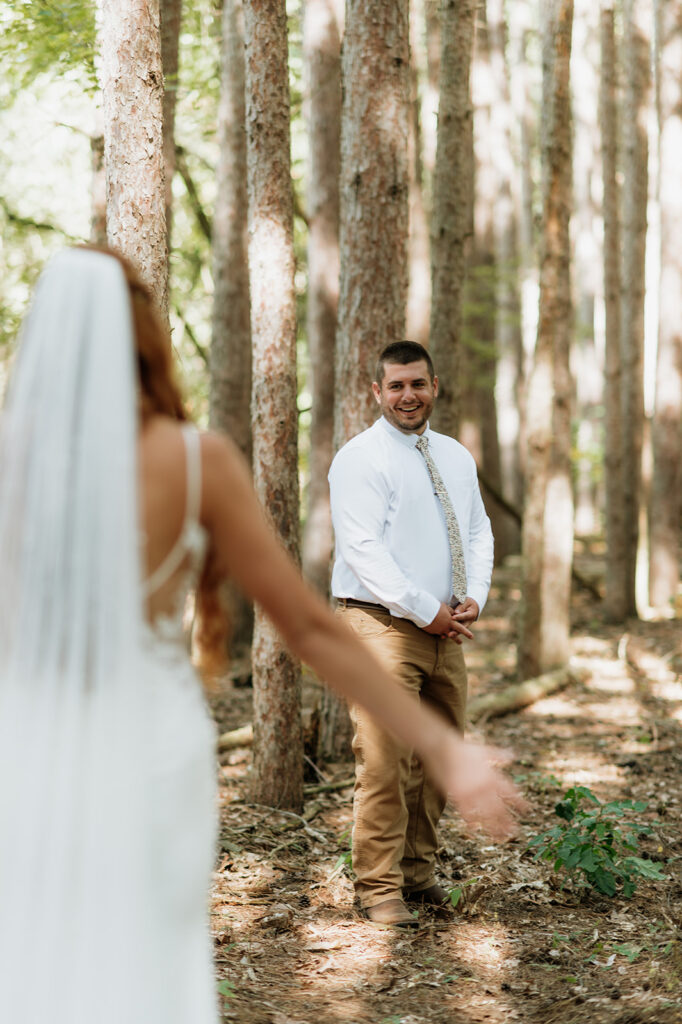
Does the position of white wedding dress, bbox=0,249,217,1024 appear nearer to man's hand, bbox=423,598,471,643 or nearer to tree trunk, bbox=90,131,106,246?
man's hand, bbox=423,598,471,643

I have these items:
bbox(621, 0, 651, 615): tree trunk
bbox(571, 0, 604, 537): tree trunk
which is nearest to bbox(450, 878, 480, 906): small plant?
bbox(621, 0, 651, 615): tree trunk

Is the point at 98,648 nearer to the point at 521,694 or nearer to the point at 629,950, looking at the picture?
the point at 629,950

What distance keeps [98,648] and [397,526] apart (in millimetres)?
3346

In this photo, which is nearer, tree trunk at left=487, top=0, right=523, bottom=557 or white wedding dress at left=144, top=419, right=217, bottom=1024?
white wedding dress at left=144, top=419, right=217, bottom=1024

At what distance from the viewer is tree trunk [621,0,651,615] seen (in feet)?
48.7

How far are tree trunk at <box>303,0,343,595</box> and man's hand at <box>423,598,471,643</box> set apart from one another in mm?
6210

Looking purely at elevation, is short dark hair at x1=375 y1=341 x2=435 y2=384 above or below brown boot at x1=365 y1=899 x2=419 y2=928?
above

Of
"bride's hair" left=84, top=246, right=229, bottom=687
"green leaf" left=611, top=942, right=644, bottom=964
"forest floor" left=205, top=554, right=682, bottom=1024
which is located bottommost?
"forest floor" left=205, top=554, right=682, bottom=1024

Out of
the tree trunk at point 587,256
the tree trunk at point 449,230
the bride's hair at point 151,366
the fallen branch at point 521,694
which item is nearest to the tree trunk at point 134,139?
the bride's hair at point 151,366

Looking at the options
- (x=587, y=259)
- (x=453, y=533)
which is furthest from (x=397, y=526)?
(x=587, y=259)

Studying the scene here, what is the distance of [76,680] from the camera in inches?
74.8

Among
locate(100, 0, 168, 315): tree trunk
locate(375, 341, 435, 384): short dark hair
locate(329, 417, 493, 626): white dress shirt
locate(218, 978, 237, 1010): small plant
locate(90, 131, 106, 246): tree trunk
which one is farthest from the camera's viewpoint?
locate(90, 131, 106, 246): tree trunk

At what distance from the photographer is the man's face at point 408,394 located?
208 inches

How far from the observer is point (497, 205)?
74.2ft
